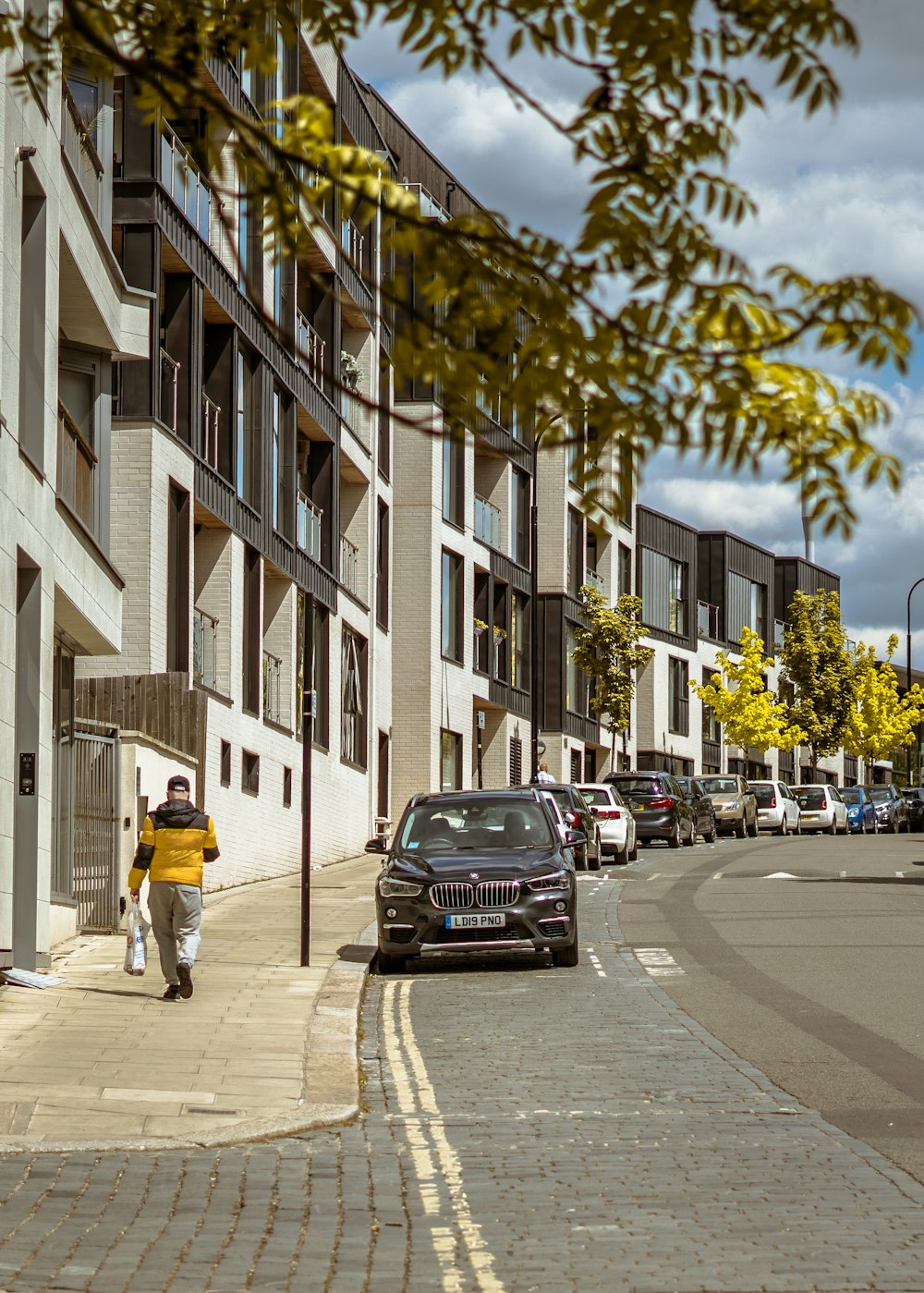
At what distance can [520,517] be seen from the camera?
54.5 metres

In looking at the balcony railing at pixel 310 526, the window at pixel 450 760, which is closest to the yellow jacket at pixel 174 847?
the balcony railing at pixel 310 526

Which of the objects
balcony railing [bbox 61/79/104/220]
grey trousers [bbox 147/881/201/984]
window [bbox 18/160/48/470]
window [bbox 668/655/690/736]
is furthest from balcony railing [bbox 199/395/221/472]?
window [bbox 668/655/690/736]

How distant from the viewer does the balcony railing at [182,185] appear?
89.3 ft

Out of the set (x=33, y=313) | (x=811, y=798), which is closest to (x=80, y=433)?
(x=33, y=313)

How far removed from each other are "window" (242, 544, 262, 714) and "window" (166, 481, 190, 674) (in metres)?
3.82

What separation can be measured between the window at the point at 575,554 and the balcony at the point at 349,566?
56.3ft

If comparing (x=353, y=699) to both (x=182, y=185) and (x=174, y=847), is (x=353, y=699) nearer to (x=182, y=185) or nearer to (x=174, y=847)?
(x=182, y=185)

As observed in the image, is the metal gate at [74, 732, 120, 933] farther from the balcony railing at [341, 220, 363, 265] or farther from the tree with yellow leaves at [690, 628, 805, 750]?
the tree with yellow leaves at [690, 628, 805, 750]

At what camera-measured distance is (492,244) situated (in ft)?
17.1

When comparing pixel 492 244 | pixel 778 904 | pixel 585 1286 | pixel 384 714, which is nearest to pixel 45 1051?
pixel 585 1286

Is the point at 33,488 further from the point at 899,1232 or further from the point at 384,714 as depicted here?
→ the point at 384,714

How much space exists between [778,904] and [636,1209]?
1730 centimetres

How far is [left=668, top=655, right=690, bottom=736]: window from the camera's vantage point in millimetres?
72200

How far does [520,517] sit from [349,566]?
1474 cm
